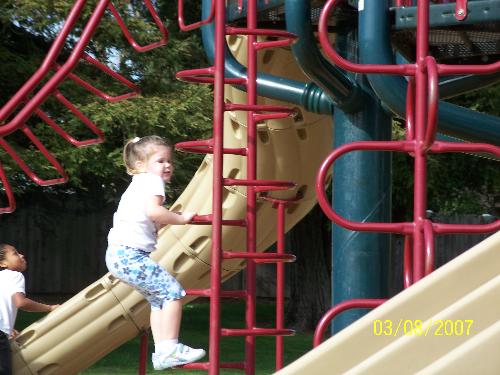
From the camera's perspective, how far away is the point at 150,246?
5109mm

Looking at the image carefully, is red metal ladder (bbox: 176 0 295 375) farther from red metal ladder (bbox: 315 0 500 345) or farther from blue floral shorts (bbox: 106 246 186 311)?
red metal ladder (bbox: 315 0 500 345)

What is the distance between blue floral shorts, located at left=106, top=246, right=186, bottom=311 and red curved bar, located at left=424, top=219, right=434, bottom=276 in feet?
4.68

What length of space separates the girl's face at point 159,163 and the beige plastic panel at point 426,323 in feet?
5.71

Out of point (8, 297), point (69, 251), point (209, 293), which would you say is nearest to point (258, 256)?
point (209, 293)

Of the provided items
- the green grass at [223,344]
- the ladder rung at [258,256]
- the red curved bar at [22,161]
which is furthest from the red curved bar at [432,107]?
the green grass at [223,344]

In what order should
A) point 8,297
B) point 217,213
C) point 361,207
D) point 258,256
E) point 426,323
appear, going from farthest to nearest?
point 8,297 < point 361,207 < point 258,256 < point 217,213 < point 426,323

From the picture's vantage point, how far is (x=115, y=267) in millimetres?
5051

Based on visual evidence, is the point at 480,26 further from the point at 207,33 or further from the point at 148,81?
the point at 148,81

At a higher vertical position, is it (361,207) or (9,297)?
(361,207)

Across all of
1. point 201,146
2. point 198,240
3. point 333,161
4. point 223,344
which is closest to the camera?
point 333,161

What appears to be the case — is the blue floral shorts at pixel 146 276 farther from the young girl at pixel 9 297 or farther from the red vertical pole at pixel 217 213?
the young girl at pixel 9 297

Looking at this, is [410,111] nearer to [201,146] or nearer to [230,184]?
[230,184]

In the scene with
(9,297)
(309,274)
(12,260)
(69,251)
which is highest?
(12,260)

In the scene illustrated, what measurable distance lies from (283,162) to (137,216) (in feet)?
7.67
